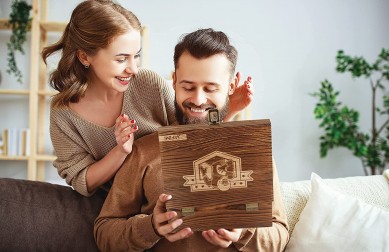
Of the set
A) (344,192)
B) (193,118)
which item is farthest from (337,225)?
(193,118)

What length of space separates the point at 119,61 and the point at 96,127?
10.6 inches

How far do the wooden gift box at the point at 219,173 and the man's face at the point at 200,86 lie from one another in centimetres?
27

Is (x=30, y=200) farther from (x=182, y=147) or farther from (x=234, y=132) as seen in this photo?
(x=234, y=132)

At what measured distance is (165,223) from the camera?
121 cm

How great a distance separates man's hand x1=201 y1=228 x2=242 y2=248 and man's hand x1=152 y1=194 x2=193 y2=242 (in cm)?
6

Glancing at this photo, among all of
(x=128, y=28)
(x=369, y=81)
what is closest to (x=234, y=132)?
(x=128, y=28)

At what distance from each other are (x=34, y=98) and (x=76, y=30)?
234cm

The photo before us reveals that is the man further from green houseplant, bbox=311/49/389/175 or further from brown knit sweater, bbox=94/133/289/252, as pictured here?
green houseplant, bbox=311/49/389/175

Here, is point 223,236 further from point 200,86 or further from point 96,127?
point 96,127

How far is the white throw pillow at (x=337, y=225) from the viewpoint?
1.56 m

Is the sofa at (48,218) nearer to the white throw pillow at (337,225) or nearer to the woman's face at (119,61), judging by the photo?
the white throw pillow at (337,225)

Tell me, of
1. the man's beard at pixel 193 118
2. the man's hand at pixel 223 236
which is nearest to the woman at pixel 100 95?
the man's beard at pixel 193 118

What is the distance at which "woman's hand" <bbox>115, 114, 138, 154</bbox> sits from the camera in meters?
1.41

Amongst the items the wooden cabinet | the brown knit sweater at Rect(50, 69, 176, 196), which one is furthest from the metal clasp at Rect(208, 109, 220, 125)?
the wooden cabinet
